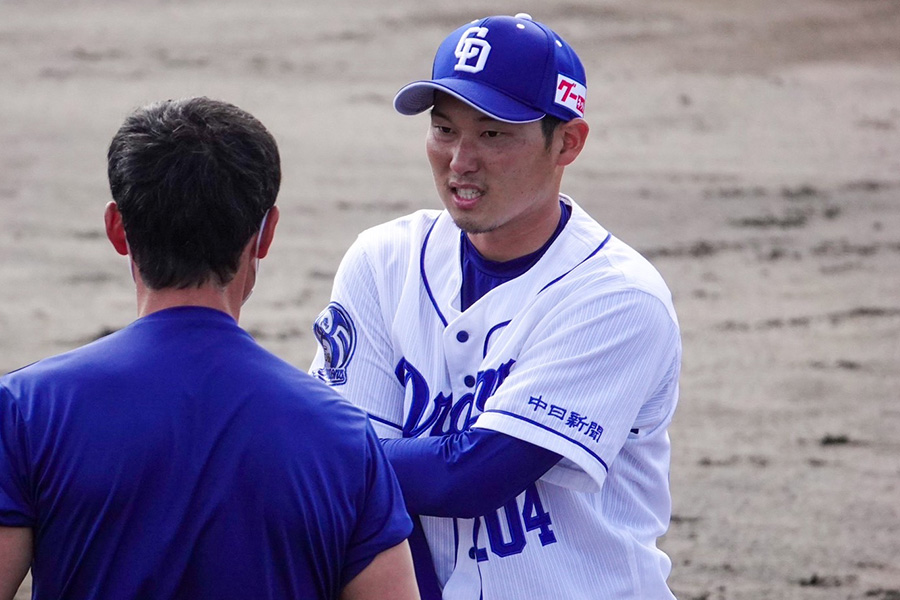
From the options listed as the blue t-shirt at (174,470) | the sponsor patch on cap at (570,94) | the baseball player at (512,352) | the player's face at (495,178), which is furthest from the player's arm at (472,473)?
the sponsor patch on cap at (570,94)

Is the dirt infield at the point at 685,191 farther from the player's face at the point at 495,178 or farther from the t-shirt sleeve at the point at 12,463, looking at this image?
the t-shirt sleeve at the point at 12,463

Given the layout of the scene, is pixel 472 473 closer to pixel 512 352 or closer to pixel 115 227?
pixel 512 352

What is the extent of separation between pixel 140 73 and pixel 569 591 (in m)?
9.32

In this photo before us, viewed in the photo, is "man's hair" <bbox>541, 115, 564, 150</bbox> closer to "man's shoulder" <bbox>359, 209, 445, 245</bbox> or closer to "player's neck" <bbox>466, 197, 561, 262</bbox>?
"player's neck" <bbox>466, 197, 561, 262</bbox>

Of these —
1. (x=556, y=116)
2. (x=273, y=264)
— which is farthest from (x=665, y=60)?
(x=556, y=116)

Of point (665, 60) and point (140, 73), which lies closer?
point (140, 73)

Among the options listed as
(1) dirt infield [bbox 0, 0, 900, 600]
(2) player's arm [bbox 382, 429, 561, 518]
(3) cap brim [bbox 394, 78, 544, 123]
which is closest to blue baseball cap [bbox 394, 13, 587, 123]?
(3) cap brim [bbox 394, 78, 544, 123]

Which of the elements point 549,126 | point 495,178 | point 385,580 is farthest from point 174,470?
point 549,126

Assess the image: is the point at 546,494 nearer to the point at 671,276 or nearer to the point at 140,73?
the point at 671,276

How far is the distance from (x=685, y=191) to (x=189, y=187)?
26.8 ft

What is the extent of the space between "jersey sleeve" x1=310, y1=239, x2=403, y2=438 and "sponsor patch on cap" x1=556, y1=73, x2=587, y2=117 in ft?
1.69

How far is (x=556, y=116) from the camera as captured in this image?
8.50ft

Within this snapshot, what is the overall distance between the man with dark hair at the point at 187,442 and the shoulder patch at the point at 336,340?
82 centimetres

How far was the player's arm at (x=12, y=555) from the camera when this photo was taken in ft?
5.61
